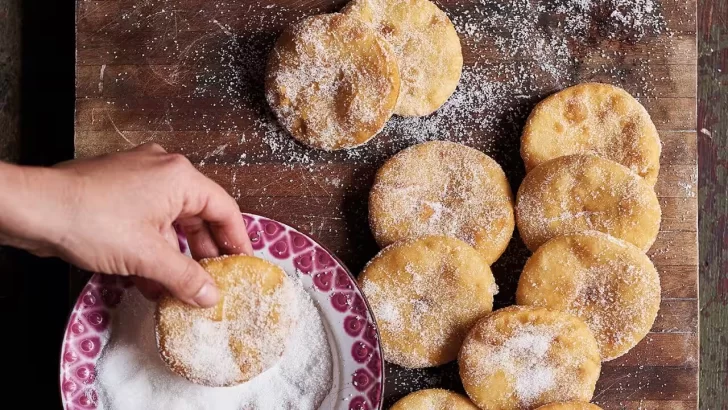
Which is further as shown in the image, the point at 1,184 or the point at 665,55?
the point at 665,55

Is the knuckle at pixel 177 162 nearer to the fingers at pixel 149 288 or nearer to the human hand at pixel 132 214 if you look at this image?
the human hand at pixel 132 214

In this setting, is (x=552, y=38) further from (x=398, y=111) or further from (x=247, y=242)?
(x=247, y=242)

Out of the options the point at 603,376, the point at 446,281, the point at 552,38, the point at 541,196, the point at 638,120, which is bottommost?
the point at 603,376

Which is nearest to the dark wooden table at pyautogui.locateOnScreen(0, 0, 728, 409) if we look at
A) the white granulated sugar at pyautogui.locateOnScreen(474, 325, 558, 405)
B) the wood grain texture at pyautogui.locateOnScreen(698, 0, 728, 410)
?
the wood grain texture at pyautogui.locateOnScreen(698, 0, 728, 410)

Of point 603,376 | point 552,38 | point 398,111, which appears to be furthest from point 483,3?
point 603,376

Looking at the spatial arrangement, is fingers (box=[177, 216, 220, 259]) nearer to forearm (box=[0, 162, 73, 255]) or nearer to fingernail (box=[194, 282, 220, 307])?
fingernail (box=[194, 282, 220, 307])

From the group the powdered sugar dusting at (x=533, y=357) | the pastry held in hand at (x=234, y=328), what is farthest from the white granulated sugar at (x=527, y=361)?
the pastry held in hand at (x=234, y=328)
